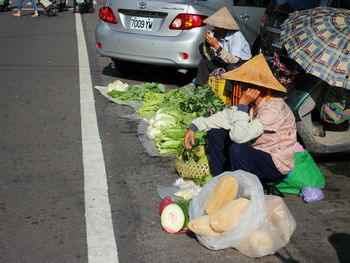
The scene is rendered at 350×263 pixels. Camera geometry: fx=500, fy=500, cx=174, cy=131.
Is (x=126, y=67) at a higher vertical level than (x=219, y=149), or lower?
lower

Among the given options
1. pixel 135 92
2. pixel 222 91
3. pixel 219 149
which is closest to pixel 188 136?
pixel 219 149

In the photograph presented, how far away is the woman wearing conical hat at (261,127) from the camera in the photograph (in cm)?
397

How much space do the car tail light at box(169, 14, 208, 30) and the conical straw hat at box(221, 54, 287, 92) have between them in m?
3.16

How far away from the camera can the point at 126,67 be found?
871 cm

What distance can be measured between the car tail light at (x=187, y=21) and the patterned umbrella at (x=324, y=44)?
2578mm

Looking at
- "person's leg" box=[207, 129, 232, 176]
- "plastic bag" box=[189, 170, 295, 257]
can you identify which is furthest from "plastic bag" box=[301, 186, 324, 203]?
"plastic bag" box=[189, 170, 295, 257]

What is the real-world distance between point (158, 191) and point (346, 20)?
7.72 ft

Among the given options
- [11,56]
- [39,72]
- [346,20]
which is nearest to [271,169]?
[346,20]

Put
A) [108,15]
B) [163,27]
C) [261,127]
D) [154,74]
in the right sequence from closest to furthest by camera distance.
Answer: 1. [261,127]
2. [163,27]
3. [108,15]
4. [154,74]

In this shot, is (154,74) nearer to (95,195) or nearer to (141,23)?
(141,23)

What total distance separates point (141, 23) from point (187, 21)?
0.77 m

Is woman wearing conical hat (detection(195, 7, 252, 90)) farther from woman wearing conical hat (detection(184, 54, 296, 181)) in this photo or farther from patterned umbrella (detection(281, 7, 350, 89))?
woman wearing conical hat (detection(184, 54, 296, 181))

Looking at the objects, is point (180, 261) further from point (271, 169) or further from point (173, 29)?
point (173, 29)

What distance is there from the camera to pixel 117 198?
14.2 ft
